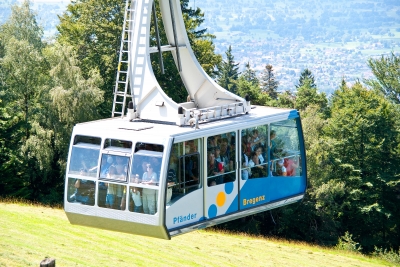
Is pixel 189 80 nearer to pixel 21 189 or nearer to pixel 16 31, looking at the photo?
pixel 21 189

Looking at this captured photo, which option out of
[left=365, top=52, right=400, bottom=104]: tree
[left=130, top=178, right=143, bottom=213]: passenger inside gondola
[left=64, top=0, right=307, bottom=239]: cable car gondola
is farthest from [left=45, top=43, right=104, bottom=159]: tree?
[left=365, top=52, right=400, bottom=104]: tree

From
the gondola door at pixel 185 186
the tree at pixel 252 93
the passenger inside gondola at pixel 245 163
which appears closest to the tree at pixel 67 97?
the tree at pixel 252 93

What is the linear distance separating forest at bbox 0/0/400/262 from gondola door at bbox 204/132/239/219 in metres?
28.2

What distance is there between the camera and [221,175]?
61.1 feet

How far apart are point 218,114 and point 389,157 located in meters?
35.7

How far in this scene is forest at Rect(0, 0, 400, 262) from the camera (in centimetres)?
4747

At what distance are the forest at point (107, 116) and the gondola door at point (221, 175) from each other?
28.2 m

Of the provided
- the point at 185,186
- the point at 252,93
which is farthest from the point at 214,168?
the point at 252,93

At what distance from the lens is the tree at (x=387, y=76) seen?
73312mm

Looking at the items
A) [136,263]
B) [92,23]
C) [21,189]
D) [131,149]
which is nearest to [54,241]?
[136,263]

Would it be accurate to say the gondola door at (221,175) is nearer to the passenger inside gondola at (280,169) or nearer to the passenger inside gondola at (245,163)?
the passenger inside gondola at (245,163)

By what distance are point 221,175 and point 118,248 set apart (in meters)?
11.0

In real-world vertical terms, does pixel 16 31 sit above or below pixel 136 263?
above

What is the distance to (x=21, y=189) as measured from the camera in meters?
47.5
